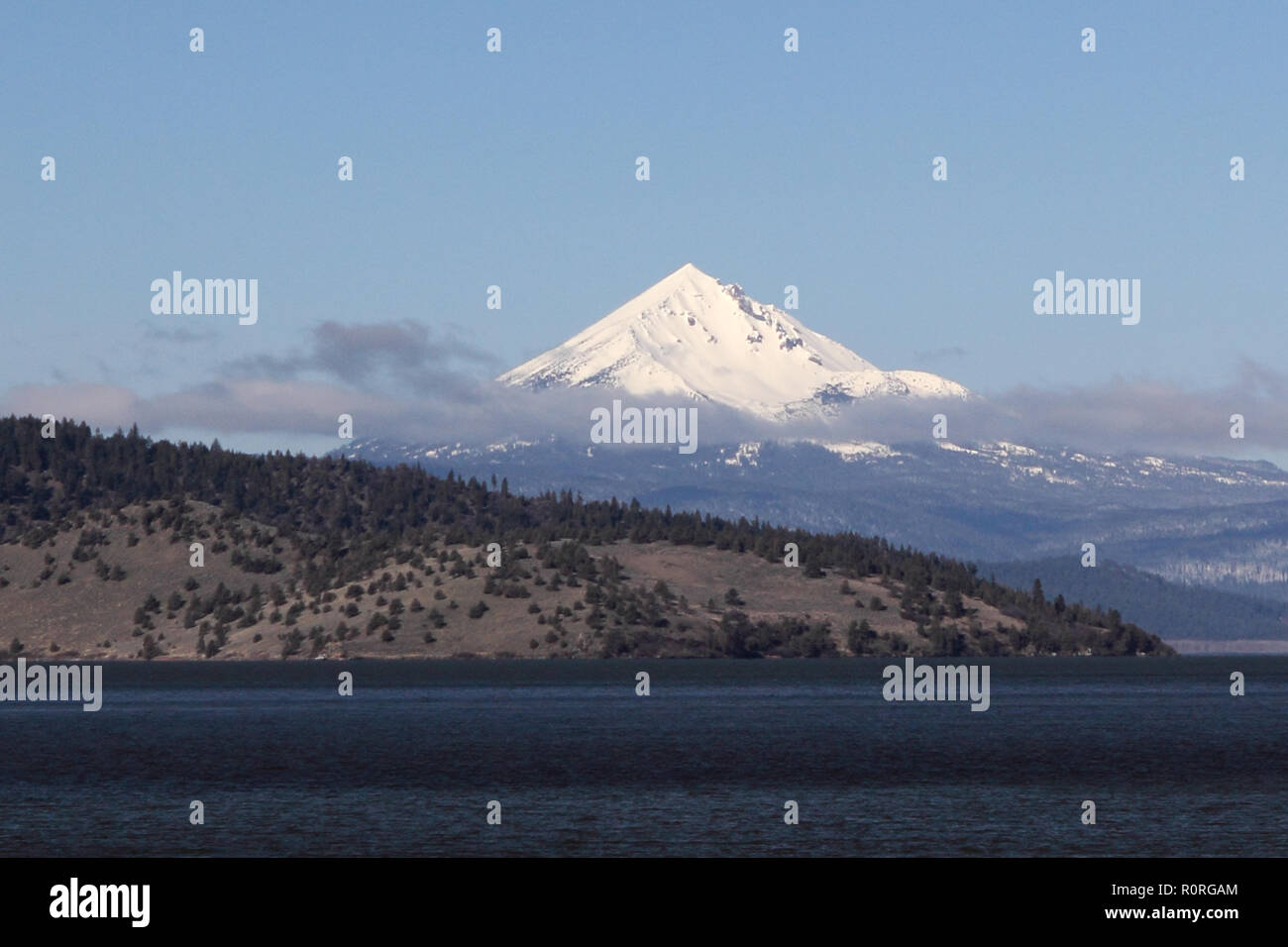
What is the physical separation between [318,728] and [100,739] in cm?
2188

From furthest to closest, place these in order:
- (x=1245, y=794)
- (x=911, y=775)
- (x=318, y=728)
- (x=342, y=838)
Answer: (x=318, y=728)
(x=911, y=775)
(x=1245, y=794)
(x=342, y=838)
